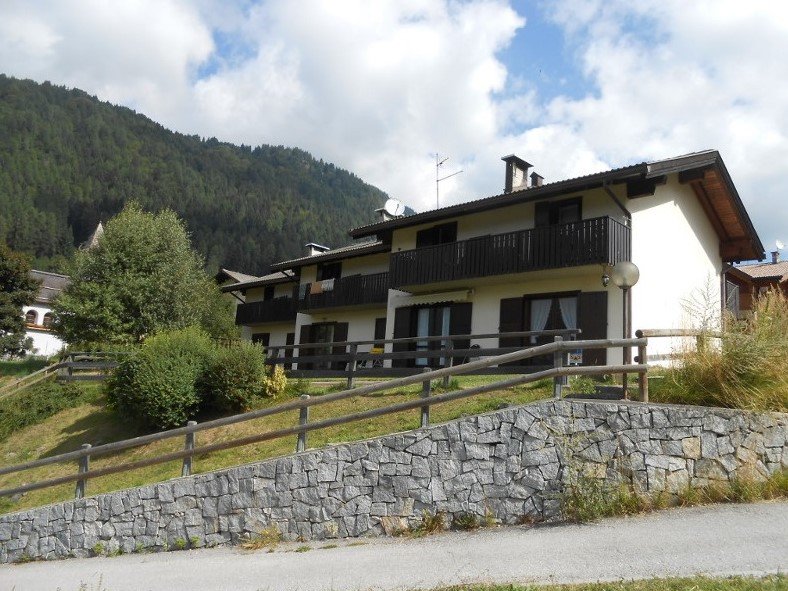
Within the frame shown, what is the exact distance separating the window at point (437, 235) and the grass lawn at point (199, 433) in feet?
20.5

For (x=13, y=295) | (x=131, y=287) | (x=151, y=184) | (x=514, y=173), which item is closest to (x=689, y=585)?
(x=514, y=173)

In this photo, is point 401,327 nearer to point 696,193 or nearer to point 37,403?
point 696,193

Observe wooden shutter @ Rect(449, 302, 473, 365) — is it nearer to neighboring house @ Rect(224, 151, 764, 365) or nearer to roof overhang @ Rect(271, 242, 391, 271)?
neighboring house @ Rect(224, 151, 764, 365)

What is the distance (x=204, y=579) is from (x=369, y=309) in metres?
18.6

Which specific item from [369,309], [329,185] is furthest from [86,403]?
[329,185]

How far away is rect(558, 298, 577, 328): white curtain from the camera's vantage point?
57.2 feet

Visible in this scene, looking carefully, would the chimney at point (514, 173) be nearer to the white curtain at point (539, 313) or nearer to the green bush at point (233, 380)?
the white curtain at point (539, 313)

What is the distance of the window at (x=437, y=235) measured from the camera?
21.4 metres

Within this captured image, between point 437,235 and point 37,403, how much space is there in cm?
1382

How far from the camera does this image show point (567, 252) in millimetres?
16938

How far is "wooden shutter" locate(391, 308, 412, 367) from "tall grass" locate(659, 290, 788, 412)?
13.0m

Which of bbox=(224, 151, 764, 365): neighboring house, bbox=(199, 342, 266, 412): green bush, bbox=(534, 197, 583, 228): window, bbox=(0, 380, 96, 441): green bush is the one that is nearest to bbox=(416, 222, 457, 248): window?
bbox=(224, 151, 764, 365): neighboring house

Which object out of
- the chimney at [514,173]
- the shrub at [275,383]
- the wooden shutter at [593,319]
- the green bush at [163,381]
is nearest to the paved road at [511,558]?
the green bush at [163,381]

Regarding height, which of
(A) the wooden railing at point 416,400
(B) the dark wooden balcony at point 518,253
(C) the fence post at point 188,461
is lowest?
(C) the fence post at point 188,461
